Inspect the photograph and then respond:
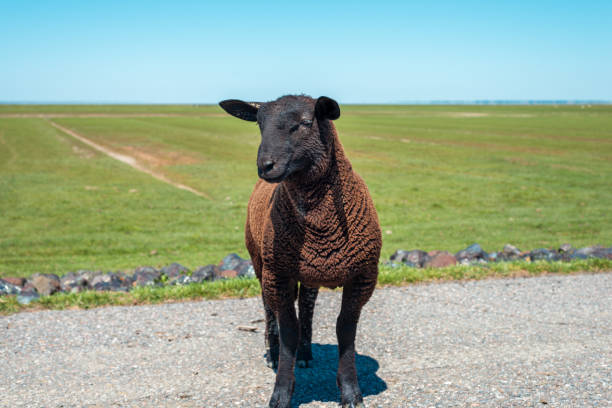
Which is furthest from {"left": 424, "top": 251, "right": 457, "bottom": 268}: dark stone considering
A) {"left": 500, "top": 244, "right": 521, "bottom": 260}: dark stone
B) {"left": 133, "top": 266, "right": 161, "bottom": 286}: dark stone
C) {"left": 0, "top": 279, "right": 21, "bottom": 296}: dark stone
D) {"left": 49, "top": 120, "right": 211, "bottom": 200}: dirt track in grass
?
{"left": 49, "top": 120, "right": 211, "bottom": 200}: dirt track in grass

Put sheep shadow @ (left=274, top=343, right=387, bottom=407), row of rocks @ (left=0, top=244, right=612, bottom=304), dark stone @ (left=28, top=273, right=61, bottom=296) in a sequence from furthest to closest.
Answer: row of rocks @ (left=0, top=244, right=612, bottom=304)
dark stone @ (left=28, top=273, right=61, bottom=296)
sheep shadow @ (left=274, top=343, right=387, bottom=407)

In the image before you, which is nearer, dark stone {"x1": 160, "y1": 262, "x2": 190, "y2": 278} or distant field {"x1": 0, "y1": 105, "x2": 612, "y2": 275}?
dark stone {"x1": 160, "y1": 262, "x2": 190, "y2": 278}

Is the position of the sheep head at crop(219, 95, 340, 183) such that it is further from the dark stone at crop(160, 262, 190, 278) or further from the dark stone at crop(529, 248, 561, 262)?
the dark stone at crop(529, 248, 561, 262)

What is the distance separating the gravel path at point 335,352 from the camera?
5.26 metres

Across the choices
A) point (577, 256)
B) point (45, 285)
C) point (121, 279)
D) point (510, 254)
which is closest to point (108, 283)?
point (121, 279)

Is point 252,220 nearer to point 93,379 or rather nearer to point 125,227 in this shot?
point 93,379

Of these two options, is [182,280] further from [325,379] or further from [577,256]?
[577,256]

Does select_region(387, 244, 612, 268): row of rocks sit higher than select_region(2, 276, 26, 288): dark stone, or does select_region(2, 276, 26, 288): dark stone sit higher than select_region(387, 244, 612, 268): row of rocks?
A: select_region(387, 244, 612, 268): row of rocks

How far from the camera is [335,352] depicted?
6.52 meters

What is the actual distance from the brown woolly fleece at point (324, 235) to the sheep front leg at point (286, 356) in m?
0.14

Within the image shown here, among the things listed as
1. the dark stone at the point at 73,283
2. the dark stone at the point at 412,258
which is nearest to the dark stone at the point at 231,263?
the dark stone at the point at 73,283

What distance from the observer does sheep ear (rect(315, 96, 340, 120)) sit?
4.34m

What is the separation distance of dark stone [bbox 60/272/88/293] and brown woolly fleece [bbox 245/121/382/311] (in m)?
5.73

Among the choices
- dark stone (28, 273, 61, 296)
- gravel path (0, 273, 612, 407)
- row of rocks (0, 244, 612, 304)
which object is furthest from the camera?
row of rocks (0, 244, 612, 304)
